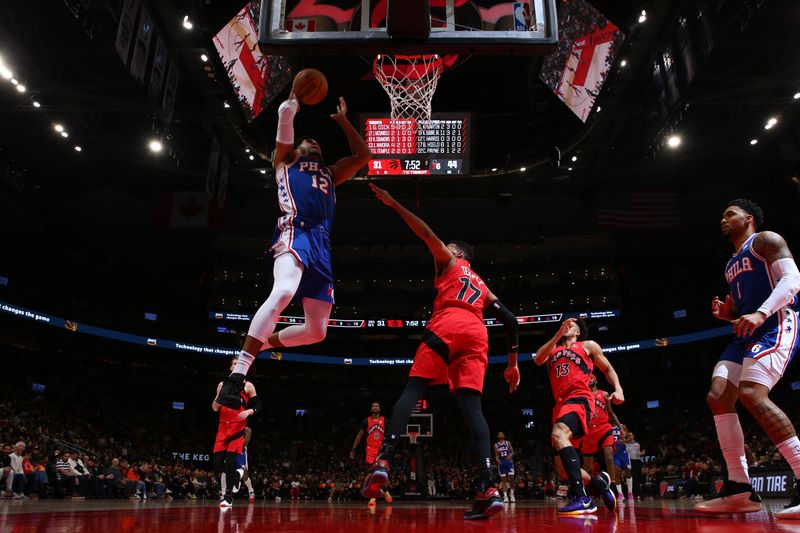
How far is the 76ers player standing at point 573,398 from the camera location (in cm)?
480

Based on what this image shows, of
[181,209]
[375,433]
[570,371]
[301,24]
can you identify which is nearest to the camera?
[570,371]

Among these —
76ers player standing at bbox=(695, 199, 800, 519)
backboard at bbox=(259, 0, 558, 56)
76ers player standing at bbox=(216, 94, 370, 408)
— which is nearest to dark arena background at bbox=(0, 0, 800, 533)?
backboard at bbox=(259, 0, 558, 56)

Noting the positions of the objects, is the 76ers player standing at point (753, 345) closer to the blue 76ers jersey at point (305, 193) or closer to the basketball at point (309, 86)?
the blue 76ers jersey at point (305, 193)

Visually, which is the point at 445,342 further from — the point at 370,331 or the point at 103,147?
the point at 370,331

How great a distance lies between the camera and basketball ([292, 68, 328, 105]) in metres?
4.41

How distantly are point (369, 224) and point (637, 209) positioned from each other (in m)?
12.0

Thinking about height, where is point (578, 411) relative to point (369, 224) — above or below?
below

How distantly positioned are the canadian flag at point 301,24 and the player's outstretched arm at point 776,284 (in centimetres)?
492

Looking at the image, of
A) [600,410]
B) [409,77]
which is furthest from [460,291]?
[409,77]

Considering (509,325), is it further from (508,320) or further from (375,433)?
(375,433)

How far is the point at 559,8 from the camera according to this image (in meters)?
12.7

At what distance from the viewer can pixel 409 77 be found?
1084 cm

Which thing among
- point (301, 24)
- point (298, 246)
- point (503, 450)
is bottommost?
point (503, 450)

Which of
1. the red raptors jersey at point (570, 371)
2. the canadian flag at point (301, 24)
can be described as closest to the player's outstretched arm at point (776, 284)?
the red raptors jersey at point (570, 371)
